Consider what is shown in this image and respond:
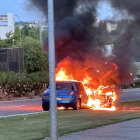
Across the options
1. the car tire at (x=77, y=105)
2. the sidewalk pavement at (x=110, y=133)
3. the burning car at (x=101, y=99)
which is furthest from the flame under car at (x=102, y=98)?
the sidewalk pavement at (x=110, y=133)

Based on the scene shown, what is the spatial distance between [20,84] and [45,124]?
1601 centimetres

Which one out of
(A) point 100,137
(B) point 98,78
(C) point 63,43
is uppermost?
(C) point 63,43

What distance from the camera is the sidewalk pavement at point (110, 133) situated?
30.6ft

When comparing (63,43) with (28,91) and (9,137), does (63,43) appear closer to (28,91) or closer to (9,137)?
(28,91)

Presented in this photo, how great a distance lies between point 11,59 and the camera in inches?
1305

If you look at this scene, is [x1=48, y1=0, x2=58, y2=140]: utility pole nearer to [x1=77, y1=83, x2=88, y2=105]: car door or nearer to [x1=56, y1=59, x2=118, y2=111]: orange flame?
[x1=77, y1=83, x2=88, y2=105]: car door

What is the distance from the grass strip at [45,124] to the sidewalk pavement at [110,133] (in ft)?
1.21

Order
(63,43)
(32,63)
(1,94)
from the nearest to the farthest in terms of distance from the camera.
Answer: (63,43) < (1,94) < (32,63)

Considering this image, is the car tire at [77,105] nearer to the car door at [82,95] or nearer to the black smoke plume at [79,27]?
the car door at [82,95]

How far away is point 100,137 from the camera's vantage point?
9.41 metres

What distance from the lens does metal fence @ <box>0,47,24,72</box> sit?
33.1 m

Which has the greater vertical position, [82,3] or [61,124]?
[82,3]

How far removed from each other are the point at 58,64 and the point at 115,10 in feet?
14.1

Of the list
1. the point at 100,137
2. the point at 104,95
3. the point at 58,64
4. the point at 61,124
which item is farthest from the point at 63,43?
the point at 100,137
